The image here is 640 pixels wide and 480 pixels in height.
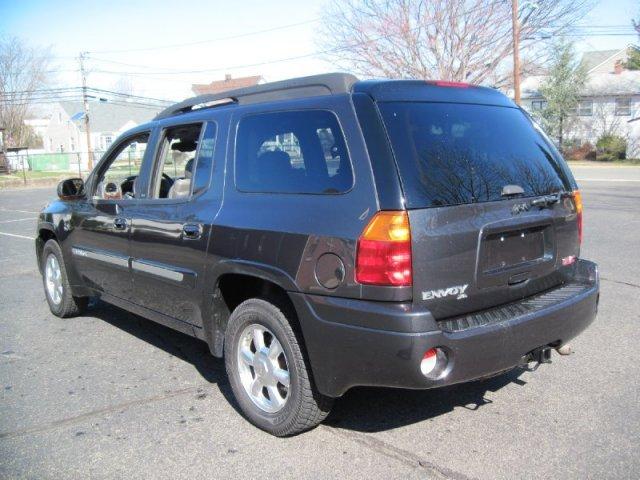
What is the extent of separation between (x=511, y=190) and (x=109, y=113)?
2594 inches

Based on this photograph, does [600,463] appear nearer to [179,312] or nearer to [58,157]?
[179,312]

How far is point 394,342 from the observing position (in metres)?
2.81

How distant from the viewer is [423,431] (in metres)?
3.45

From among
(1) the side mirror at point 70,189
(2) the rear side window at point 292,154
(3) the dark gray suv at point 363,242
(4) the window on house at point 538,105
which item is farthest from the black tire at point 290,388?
(4) the window on house at point 538,105

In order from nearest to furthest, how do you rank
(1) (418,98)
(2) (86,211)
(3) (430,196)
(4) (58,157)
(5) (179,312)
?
(3) (430,196)
(1) (418,98)
(5) (179,312)
(2) (86,211)
(4) (58,157)

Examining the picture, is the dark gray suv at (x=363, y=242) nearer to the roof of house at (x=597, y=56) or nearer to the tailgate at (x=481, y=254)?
the tailgate at (x=481, y=254)

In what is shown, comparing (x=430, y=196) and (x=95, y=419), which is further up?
(x=430, y=196)

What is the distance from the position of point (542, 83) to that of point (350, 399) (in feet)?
157

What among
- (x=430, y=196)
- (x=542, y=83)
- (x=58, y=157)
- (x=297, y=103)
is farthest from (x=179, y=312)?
(x=542, y=83)

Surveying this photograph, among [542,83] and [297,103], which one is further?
[542,83]

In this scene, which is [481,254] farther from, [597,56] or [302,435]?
[597,56]

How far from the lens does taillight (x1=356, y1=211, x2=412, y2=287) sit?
2840 mm

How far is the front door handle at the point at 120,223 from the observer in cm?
457

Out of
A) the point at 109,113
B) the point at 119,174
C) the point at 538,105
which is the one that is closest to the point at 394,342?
the point at 119,174
